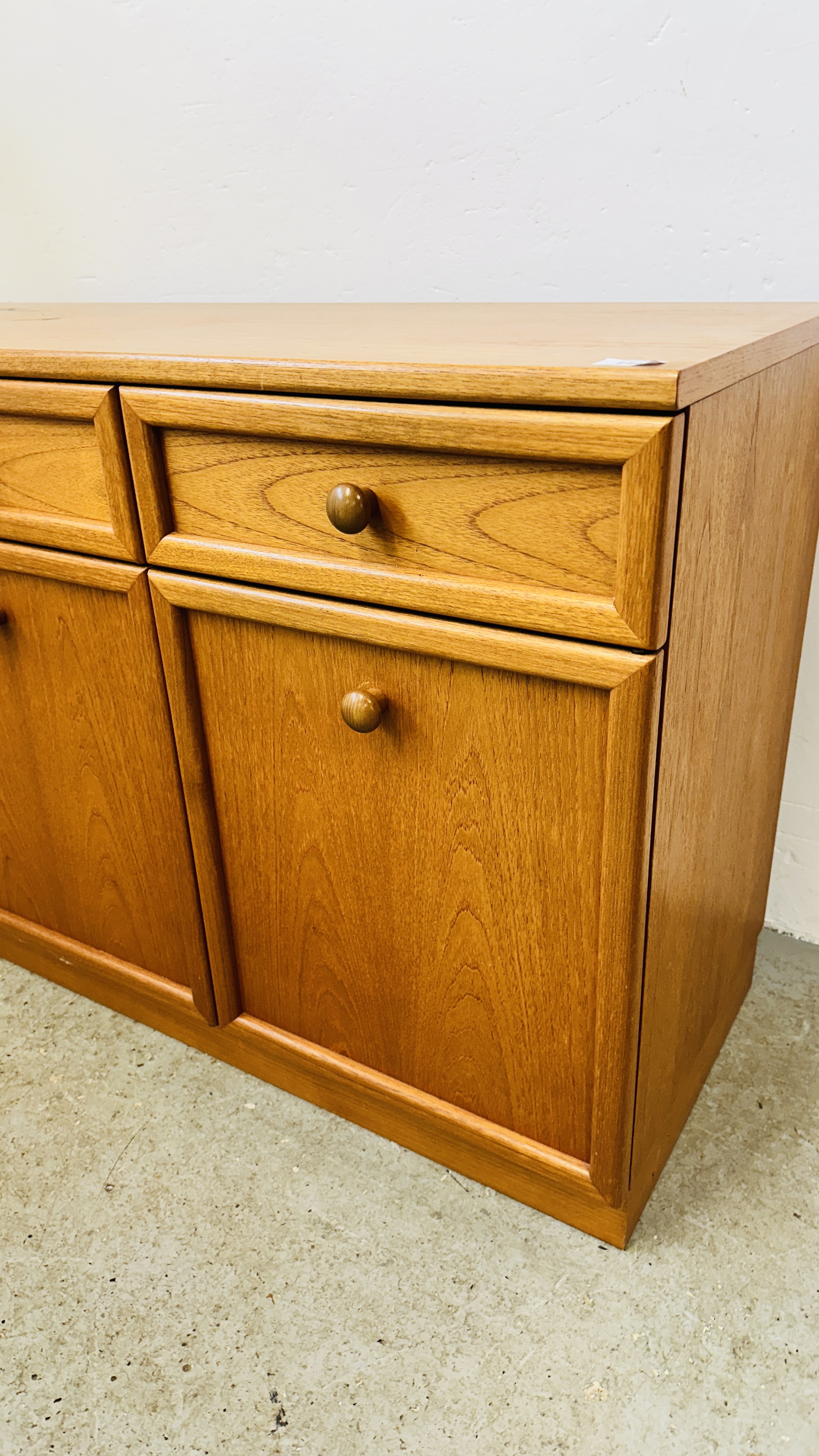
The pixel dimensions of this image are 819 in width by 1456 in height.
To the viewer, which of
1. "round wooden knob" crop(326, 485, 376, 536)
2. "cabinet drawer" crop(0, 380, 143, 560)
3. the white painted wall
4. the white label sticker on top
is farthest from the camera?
the white painted wall

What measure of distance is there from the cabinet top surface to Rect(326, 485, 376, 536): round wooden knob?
0.07 meters

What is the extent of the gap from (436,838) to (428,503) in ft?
0.89

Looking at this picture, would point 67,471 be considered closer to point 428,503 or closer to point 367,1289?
point 428,503

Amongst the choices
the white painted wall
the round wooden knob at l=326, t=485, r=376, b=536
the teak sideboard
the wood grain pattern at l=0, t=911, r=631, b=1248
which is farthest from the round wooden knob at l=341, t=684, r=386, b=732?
the white painted wall

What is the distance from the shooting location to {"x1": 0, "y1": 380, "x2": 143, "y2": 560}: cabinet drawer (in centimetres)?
82

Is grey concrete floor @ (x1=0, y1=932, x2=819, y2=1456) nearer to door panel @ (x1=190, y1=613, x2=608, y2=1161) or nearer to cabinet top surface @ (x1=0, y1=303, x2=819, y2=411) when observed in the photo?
door panel @ (x1=190, y1=613, x2=608, y2=1161)

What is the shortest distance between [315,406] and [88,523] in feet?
0.99

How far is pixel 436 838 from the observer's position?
0.79 m

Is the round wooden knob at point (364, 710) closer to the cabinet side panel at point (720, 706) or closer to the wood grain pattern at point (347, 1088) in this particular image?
the cabinet side panel at point (720, 706)

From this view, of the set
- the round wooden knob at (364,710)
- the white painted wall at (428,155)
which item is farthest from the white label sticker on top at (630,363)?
the white painted wall at (428,155)

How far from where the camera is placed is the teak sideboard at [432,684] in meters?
0.63

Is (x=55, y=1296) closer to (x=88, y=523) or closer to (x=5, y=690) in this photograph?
(x=5, y=690)

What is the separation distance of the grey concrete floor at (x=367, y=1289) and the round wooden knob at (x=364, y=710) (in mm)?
499

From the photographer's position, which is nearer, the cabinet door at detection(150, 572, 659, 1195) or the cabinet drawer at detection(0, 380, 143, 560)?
the cabinet door at detection(150, 572, 659, 1195)
